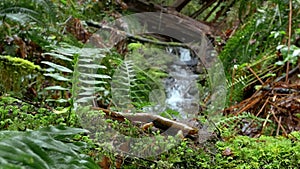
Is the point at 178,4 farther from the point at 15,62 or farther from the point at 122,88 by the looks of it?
the point at 122,88

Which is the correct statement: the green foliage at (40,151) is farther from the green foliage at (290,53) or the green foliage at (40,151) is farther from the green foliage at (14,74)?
the green foliage at (290,53)

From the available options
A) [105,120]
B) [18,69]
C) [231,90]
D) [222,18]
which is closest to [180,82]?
[231,90]

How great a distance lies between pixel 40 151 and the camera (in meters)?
0.62

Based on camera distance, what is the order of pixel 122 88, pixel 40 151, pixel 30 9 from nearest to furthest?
pixel 40 151 < pixel 122 88 < pixel 30 9

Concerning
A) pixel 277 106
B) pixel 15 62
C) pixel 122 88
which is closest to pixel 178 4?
pixel 277 106

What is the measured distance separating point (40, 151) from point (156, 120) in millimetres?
584

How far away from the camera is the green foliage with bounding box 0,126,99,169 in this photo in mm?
574

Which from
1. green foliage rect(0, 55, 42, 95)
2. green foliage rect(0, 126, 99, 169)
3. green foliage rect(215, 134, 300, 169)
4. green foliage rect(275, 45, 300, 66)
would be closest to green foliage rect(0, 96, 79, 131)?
green foliage rect(0, 126, 99, 169)

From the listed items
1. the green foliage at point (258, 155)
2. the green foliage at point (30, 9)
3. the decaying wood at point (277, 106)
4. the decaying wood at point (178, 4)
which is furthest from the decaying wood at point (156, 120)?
the decaying wood at point (178, 4)

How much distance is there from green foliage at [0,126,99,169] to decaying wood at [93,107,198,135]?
1.37 ft

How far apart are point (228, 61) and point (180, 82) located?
17.9 inches

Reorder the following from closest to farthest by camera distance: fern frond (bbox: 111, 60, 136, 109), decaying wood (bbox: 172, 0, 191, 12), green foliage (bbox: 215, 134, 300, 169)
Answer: green foliage (bbox: 215, 134, 300, 169) → fern frond (bbox: 111, 60, 136, 109) → decaying wood (bbox: 172, 0, 191, 12)

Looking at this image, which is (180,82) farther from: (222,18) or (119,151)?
(222,18)

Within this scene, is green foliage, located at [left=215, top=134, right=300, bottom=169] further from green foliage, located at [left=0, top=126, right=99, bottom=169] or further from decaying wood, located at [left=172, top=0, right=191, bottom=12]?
decaying wood, located at [left=172, top=0, right=191, bottom=12]
